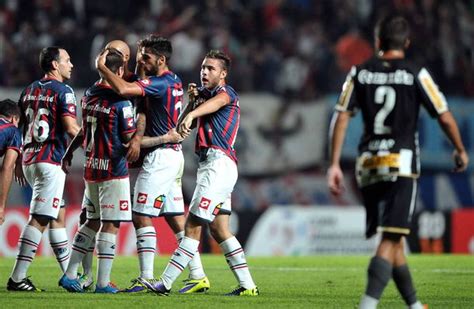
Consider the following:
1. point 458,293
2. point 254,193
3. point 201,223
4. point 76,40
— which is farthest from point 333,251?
point 201,223

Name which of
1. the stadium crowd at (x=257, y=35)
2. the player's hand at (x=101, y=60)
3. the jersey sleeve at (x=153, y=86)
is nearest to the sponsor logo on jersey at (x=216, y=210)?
the jersey sleeve at (x=153, y=86)

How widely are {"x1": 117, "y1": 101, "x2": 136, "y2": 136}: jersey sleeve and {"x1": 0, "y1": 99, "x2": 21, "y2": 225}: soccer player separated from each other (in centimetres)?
94

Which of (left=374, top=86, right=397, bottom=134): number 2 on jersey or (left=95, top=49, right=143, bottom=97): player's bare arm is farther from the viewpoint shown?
(left=95, top=49, right=143, bottom=97): player's bare arm

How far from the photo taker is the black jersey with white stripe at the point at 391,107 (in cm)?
702

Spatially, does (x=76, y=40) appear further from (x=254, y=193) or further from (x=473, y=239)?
(x=473, y=239)

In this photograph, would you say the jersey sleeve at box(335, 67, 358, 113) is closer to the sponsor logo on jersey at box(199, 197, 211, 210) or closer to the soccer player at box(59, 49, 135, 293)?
the sponsor logo on jersey at box(199, 197, 211, 210)

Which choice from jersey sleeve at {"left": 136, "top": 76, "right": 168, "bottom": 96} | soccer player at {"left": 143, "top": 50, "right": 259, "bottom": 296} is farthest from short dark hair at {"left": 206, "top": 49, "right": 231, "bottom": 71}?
jersey sleeve at {"left": 136, "top": 76, "right": 168, "bottom": 96}

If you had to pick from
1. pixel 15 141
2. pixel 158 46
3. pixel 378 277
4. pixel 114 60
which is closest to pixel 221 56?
pixel 158 46

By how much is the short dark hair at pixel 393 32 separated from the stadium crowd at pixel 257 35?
12.0 meters

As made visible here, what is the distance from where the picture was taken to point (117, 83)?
344 inches

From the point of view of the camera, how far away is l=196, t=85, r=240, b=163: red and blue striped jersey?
9.27 metres

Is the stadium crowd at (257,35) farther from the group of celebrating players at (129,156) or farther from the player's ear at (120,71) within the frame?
the player's ear at (120,71)

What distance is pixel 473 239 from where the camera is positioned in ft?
59.6

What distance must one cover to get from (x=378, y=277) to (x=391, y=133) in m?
0.97
